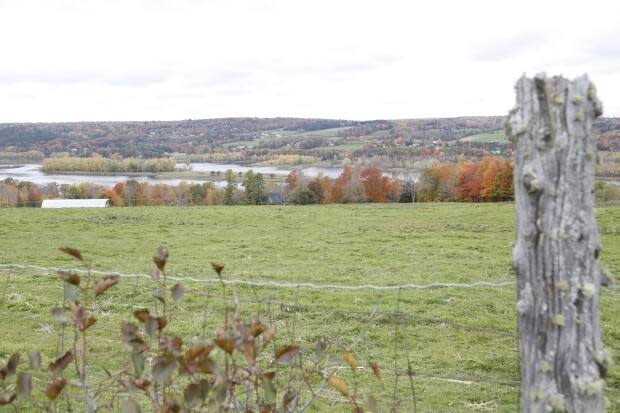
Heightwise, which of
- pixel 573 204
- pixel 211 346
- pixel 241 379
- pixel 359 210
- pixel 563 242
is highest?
pixel 573 204

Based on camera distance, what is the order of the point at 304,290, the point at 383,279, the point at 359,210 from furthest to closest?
the point at 359,210, the point at 383,279, the point at 304,290

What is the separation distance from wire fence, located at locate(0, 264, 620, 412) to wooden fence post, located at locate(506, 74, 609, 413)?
8.44 feet

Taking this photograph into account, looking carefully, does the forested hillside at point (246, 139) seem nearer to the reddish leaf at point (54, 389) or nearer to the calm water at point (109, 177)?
the calm water at point (109, 177)

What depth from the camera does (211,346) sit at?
6.91 ft

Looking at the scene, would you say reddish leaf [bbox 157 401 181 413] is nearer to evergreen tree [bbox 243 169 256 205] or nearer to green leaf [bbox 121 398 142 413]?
green leaf [bbox 121 398 142 413]

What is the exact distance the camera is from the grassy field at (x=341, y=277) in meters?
7.01

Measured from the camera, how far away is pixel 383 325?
29.5 feet

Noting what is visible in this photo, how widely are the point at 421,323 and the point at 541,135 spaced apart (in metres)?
7.51

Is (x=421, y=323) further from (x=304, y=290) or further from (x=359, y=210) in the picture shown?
(x=359, y=210)

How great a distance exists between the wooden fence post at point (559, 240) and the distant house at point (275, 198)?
4646 centimetres

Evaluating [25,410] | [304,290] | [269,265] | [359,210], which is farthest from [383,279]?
[359,210]

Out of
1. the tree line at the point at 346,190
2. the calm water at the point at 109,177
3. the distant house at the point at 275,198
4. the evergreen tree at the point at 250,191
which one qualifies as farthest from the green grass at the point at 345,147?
the evergreen tree at the point at 250,191

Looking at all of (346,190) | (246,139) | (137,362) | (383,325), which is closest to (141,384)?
(137,362)

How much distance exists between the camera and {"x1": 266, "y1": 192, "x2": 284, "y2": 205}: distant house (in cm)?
4883
